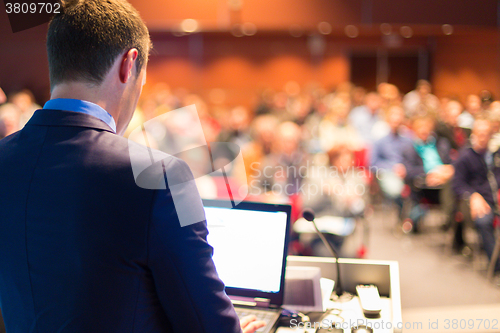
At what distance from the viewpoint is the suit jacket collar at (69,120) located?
0.72m

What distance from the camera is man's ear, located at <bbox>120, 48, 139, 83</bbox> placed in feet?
2.56

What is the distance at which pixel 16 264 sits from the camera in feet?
2.41

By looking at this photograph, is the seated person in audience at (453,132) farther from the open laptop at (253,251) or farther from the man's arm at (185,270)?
the man's arm at (185,270)

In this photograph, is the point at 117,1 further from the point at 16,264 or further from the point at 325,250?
the point at 325,250

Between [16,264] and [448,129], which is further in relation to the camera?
[448,129]

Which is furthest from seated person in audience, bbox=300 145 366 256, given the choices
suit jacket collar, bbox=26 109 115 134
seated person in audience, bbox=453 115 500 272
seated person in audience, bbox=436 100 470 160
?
suit jacket collar, bbox=26 109 115 134

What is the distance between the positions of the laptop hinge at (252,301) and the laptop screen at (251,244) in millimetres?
60

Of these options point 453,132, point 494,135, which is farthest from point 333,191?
point 453,132

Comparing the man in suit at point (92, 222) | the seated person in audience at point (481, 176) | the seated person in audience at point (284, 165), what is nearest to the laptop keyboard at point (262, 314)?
the man in suit at point (92, 222)

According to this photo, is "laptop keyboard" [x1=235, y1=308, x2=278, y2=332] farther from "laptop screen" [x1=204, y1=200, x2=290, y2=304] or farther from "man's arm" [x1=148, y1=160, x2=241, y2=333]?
"man's arm" [x1=148, y1=160, x2=241, y2=333]

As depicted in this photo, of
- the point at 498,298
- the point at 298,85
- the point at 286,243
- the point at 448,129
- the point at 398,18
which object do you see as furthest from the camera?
the point at 298,85

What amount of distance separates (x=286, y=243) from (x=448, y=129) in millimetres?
4863

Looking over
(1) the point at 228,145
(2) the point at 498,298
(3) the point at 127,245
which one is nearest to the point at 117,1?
(3) the point at 127,245

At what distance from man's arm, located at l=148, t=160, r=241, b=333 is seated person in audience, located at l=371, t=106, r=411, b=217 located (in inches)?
174
